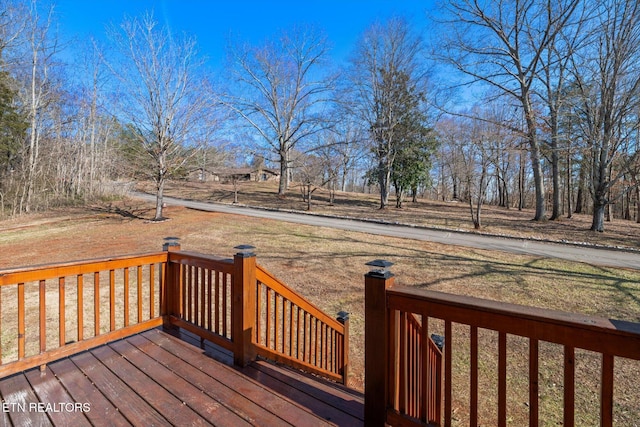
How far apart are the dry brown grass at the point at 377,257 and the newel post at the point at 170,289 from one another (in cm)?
243

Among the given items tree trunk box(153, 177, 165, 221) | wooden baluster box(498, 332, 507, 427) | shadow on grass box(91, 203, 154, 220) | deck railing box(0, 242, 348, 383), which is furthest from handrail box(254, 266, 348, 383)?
shadow on grass box(91, 203, 154, 220)

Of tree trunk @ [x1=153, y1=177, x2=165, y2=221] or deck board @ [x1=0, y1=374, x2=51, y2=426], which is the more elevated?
tree trunk @ [x1=153, y1=177, x2=165, y2=221]

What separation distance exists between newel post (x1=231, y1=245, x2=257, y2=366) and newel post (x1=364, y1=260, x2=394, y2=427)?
1.19 metres

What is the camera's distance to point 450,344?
4.84 feet

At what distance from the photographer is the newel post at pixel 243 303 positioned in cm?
246

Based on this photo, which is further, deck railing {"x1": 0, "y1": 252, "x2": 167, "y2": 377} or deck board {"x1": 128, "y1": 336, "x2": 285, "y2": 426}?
deck railing {"x1": 0, "y1": 252, "x2": 167, "y2": 377}

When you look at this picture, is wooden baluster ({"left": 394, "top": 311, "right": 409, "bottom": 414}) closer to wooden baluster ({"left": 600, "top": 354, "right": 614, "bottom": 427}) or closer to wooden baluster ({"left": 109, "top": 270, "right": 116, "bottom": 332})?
wooden baluster ({"left": 600, "top": 354, "right": 614, "bottom": 427})

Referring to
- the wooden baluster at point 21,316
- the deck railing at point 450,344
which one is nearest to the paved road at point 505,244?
the deck railing at point 450,344

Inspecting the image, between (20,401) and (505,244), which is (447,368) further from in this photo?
(505,244)

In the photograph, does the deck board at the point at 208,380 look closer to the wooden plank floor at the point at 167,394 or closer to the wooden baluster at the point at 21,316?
the wooden plank floor at the point at 167,394

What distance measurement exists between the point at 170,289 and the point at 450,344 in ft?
9.44

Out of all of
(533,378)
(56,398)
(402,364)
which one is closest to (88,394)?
(56,398)

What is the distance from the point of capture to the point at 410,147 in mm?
20422

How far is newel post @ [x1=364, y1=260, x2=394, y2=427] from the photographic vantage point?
1.64 metres
